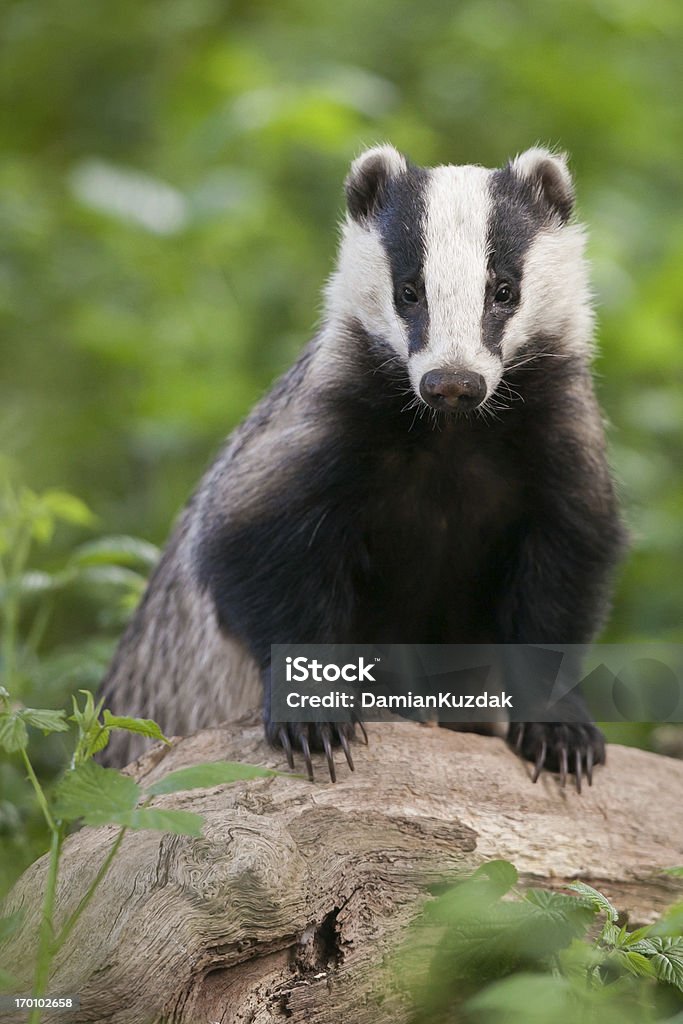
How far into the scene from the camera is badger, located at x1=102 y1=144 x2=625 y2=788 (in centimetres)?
301

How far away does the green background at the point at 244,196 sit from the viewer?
5.48m

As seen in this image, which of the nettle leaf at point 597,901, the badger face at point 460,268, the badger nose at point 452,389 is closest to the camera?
the nettle leaf at point 597,901

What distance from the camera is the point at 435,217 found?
2896mm

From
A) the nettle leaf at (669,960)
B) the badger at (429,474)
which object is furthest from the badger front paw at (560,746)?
the nettle leaf at (669,960)

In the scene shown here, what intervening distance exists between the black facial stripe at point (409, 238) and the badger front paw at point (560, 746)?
0.95m

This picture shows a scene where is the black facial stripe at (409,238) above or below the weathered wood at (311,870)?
above

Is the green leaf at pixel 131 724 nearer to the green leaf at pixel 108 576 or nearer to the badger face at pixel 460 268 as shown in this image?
the badger face at pixel 460 268

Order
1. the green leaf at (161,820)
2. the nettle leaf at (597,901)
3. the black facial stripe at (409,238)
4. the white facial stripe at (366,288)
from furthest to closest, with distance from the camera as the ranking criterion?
1. the white facial stripe at (366,288)
2. the black facial stripe at (409,238)
3. the nettle leaf at (597,901)
4. the green leaf at (161,820)

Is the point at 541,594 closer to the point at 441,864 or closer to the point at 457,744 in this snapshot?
the point at 457,744

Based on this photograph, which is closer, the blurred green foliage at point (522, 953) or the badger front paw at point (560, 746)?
the blurred green foliage at point (522, 953)

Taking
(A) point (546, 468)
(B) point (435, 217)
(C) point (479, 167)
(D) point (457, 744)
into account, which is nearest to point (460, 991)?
(D) point (457, 744)

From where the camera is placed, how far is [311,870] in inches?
98.3

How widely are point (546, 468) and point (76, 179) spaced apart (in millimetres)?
3425

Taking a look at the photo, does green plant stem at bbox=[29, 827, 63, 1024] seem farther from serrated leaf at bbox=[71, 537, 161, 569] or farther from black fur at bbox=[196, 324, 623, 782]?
serrated leaf at bbox=[71, 537, 161, 569]
